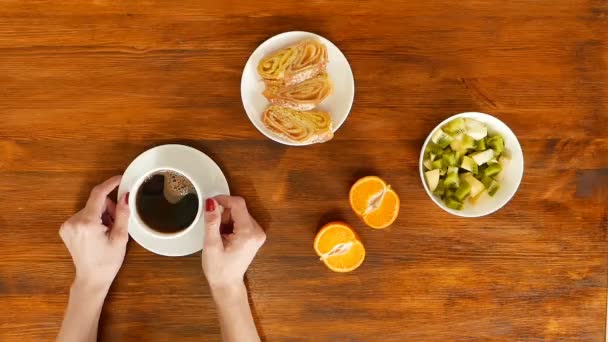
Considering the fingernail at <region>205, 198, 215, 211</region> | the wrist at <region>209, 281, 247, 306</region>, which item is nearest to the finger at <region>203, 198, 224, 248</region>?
the fingernail at <region>205, 198, 215, 211</region>

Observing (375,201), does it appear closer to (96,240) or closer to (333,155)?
(333,155)

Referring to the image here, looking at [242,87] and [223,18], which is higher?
[223,18]

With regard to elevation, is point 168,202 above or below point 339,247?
above

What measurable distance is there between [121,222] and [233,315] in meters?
0.33

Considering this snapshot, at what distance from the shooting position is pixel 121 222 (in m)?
1.26

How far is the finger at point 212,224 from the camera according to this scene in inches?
47.8

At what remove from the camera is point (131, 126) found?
51.9 inches

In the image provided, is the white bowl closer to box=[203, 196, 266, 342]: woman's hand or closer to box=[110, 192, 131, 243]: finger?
box=[203, 196, 266, 342]: woman's hand

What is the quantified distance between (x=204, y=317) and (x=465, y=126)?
755 millimetres

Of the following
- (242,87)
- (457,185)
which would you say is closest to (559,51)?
(457,185)

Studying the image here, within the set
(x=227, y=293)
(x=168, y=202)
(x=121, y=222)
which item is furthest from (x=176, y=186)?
(x=227, y=293)

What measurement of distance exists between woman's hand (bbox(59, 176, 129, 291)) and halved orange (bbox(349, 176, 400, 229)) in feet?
1.72

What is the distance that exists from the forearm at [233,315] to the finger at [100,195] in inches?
12.6

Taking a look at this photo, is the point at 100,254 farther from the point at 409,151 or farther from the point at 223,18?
the point at 409,151
